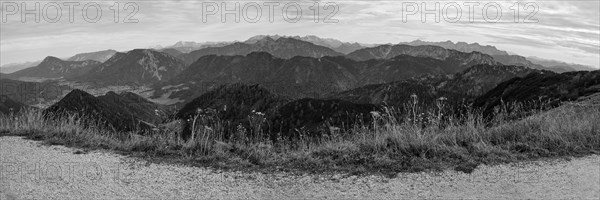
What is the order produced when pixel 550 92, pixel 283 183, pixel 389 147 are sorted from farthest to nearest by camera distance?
pixel 550 92
pixel 389 147
pixel 283 183

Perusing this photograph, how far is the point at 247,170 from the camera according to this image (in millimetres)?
7566

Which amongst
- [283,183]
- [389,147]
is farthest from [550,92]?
[283,183]

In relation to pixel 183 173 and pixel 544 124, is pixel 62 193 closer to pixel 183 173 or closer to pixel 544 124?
pixel 183 173

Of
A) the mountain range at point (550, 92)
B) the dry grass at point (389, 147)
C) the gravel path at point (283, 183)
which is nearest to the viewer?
the gravel path at point (283, 183)

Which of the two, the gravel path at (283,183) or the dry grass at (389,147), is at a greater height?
the dry grass at (389,147)

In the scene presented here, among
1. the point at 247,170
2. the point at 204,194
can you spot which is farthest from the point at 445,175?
the point at 204,194

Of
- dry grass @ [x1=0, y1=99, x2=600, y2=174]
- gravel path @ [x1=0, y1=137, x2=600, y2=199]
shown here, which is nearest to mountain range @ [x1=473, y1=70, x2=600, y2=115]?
dry grass @ [x1=0, y1=99, x2=600, y2=174]

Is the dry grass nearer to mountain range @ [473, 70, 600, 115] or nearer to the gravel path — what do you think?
the gravel path

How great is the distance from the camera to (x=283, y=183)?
268 inches

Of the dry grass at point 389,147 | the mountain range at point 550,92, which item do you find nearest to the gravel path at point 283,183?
the dry grass at point 389,147

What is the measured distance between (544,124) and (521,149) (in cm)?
159

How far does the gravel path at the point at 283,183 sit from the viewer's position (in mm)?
6094

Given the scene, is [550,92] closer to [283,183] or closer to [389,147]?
[389,147]

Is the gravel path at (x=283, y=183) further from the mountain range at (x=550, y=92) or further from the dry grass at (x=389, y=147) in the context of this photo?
the mountain range at (x=550, y=92)
